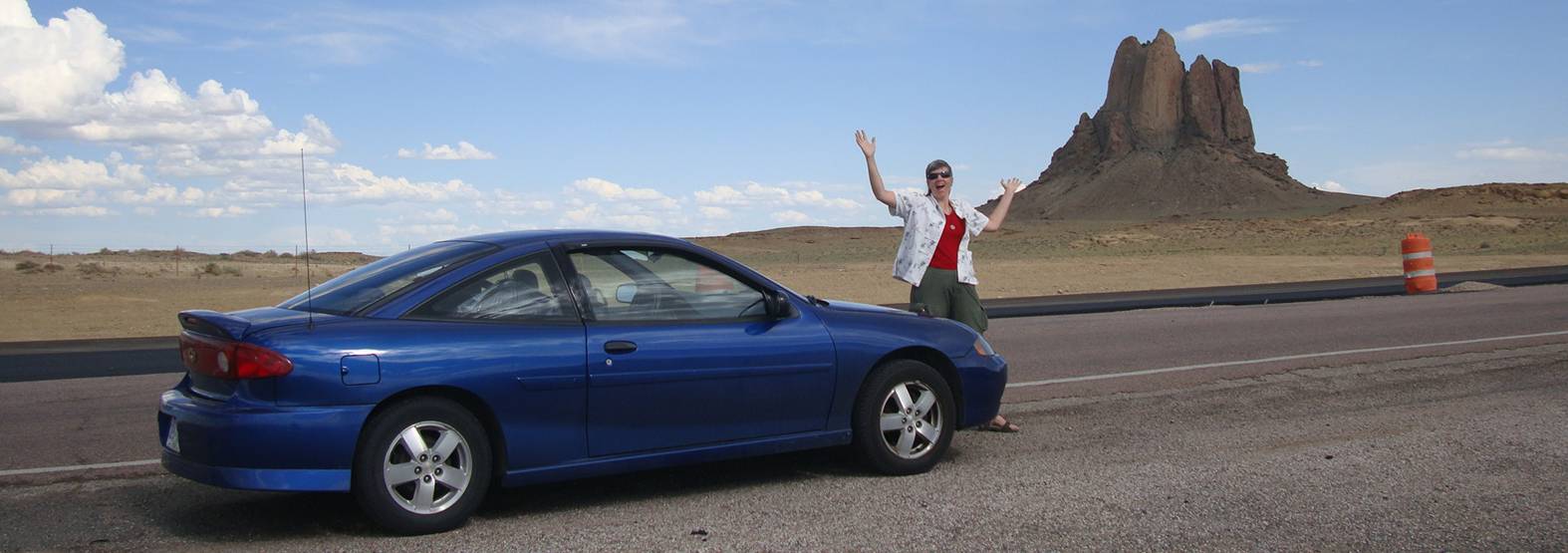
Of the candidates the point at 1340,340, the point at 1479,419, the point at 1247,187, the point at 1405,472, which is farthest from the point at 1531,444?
the point at 1247,187

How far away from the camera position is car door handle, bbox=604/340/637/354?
5.96 meters

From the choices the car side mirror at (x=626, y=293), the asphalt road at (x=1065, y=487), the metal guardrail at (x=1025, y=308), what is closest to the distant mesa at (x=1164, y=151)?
the metal guardrail at (x=1025, y=308)

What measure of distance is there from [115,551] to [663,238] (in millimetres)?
2696

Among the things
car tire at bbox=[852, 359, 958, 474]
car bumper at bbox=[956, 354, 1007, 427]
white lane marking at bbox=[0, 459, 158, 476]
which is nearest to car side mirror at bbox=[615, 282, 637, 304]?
car tire at bbox=[852, 359, 958, 474]

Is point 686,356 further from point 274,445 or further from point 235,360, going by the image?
point 235,360

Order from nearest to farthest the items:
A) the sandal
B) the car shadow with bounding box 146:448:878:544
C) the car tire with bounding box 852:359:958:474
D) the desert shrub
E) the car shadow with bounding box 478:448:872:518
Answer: the car shadow with bounding box 146:448:878:544
the car shadow with bounding box 478:448:872:518
the car tire with bounding box 852:359:958:474
the sandal
the desert shrub

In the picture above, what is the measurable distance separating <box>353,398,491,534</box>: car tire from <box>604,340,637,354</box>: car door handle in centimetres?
65

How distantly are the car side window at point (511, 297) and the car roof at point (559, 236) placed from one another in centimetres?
16

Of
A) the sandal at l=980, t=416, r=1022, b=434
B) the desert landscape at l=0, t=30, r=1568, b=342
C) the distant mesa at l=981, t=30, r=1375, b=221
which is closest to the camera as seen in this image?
the sandal at l=980, t=416, r=1022, b=434

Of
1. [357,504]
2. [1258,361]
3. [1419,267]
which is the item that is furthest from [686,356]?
[1419,267]

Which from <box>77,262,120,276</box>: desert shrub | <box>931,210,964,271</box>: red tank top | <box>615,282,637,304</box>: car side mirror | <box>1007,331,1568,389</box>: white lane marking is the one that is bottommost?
<box>1007,331,1568,389</box>: white lane marking

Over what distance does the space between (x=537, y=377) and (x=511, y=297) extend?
1.39ft

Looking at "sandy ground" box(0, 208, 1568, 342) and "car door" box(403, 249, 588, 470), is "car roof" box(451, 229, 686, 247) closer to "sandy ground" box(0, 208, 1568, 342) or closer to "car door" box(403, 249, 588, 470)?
"car door" box(403, 249, 588, 470)

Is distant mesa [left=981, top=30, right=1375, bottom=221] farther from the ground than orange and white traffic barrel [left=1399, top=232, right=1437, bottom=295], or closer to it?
farther from the ground
